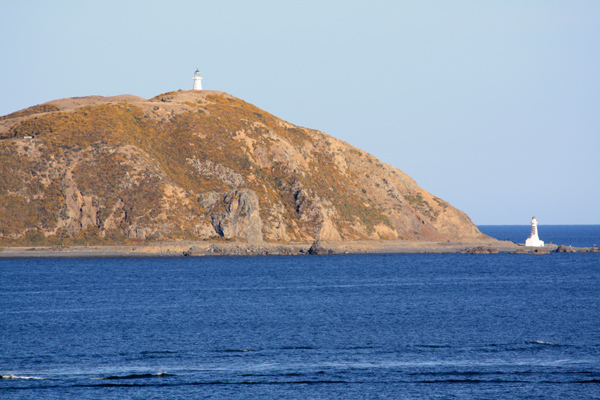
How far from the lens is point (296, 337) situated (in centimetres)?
4425

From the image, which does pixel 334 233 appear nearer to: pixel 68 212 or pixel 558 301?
pixel 68 212

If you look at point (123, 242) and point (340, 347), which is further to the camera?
point (123, 242)

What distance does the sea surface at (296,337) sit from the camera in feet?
107

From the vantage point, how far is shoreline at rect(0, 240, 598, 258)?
342ft

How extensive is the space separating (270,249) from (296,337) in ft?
238

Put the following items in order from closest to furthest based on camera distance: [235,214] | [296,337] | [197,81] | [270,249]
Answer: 1. [296,337]
2. [235,214]
3. [270,249]
4. [197,81]

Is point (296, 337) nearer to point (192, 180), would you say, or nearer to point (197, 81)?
point (192, 180)

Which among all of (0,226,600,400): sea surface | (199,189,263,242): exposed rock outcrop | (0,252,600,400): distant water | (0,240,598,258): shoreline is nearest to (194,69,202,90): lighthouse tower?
(199,189,263,242): exposed rock outcrop

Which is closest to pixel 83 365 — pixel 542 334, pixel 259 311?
pixel 259 311

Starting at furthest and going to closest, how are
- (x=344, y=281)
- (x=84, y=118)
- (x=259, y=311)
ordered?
(x=84, y=118) < (x=344, y=281) < (x=259, y=311)

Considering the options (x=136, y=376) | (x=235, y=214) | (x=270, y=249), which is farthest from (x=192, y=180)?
(x=136, y=376)

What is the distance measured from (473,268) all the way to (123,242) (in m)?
50.6

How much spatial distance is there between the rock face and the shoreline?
8.69ft

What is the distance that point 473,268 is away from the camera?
10138cm
